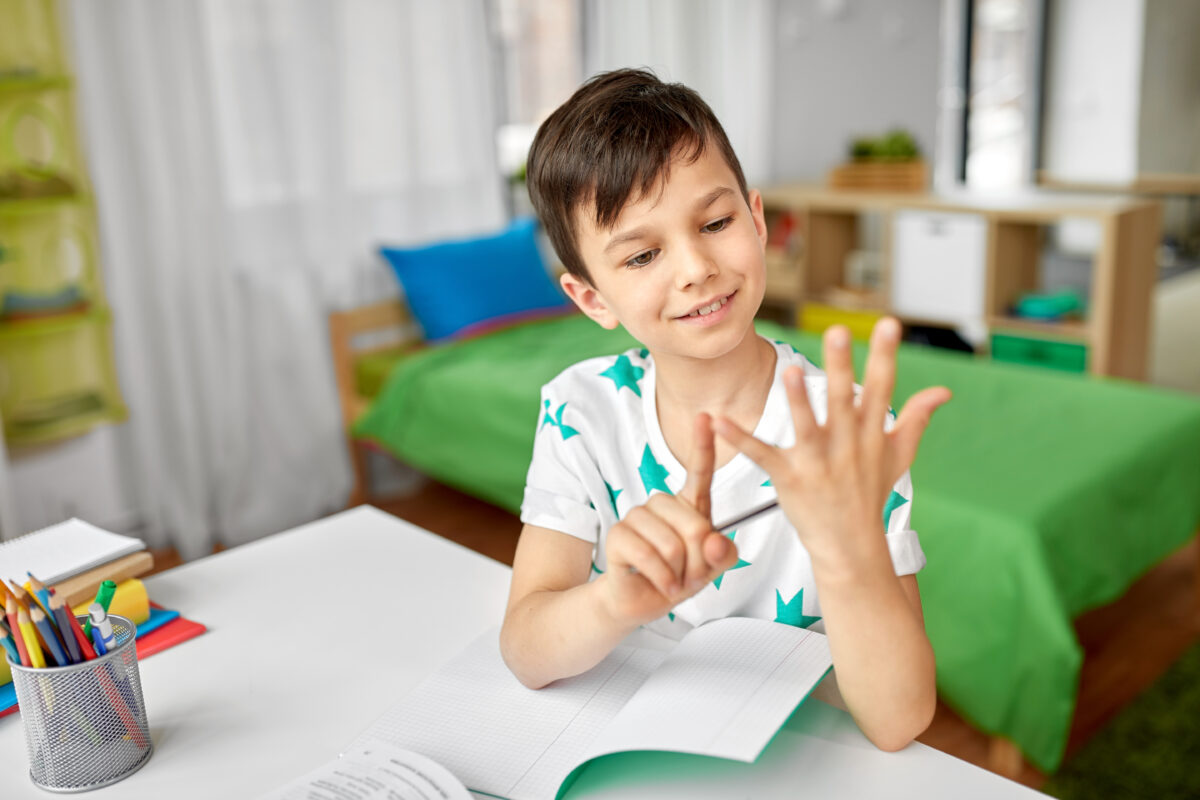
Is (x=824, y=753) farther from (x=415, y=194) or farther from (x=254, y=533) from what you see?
(x=415, y=194)

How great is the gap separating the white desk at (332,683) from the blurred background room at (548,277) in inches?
39.0

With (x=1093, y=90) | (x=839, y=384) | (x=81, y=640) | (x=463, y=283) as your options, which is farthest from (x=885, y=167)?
(x=81, y=640)

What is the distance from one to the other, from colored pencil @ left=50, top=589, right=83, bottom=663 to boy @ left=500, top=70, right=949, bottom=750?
0.35 metres

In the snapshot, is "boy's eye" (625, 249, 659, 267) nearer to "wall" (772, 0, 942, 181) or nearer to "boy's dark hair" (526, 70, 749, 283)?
"boy's dark hair" (526, 70, 749, 283)

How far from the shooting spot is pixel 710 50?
4012 mm

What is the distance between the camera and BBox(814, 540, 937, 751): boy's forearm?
744mm

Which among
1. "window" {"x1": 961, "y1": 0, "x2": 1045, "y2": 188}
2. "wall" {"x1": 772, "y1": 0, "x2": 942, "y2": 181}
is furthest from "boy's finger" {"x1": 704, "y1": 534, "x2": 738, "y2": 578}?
"wall" {"x1": 772, "y1": 0, "x2": 942, "y2": 181}

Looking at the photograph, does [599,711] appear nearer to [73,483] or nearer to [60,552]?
[60,552]

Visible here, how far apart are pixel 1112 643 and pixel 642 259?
5.98ft

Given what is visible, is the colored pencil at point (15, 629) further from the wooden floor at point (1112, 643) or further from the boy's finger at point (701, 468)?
the wooden floor at point (1112, 643)

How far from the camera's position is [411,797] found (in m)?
0.77

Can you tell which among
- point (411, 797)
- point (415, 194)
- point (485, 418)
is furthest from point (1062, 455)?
point (415, 194)

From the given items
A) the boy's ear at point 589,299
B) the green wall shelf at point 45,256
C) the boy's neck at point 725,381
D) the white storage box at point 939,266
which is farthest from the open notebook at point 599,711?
the white storage box at point 939,266

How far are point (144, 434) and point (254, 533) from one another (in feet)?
1.44
